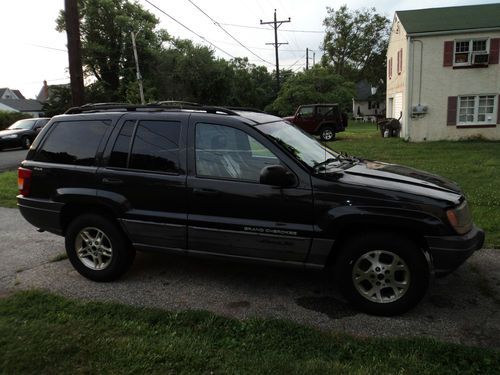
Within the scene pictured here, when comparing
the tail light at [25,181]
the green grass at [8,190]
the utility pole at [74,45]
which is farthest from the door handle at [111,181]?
the utility pole at [74,45]

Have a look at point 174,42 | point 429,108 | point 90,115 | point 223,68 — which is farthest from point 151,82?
point 90,115

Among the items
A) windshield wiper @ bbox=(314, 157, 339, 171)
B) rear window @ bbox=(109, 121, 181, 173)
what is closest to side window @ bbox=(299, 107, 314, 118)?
windshield wiper @ bbox=(314, 157, 339, 171)

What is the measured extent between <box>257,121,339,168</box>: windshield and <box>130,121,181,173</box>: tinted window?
0.85 metres

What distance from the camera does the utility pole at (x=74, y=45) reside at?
866 cm

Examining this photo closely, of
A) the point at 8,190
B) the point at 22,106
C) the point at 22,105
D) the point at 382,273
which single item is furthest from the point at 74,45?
the point at 22,105

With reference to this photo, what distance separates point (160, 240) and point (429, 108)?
725 inches

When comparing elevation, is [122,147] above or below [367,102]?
below

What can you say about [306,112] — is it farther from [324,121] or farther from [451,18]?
[451,18]

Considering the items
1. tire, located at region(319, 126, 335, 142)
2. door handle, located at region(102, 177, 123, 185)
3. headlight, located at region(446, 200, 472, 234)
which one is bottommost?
tire, located at region(319, 126, 335, 142)

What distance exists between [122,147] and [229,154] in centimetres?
115

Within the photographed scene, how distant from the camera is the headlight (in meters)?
3.48

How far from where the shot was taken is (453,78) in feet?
63.3

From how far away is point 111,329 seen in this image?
3490 millimetres

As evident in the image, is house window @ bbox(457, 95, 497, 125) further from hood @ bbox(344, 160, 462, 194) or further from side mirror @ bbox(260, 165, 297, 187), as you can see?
side mirror @ bbox(260, 165, 297, 187)
